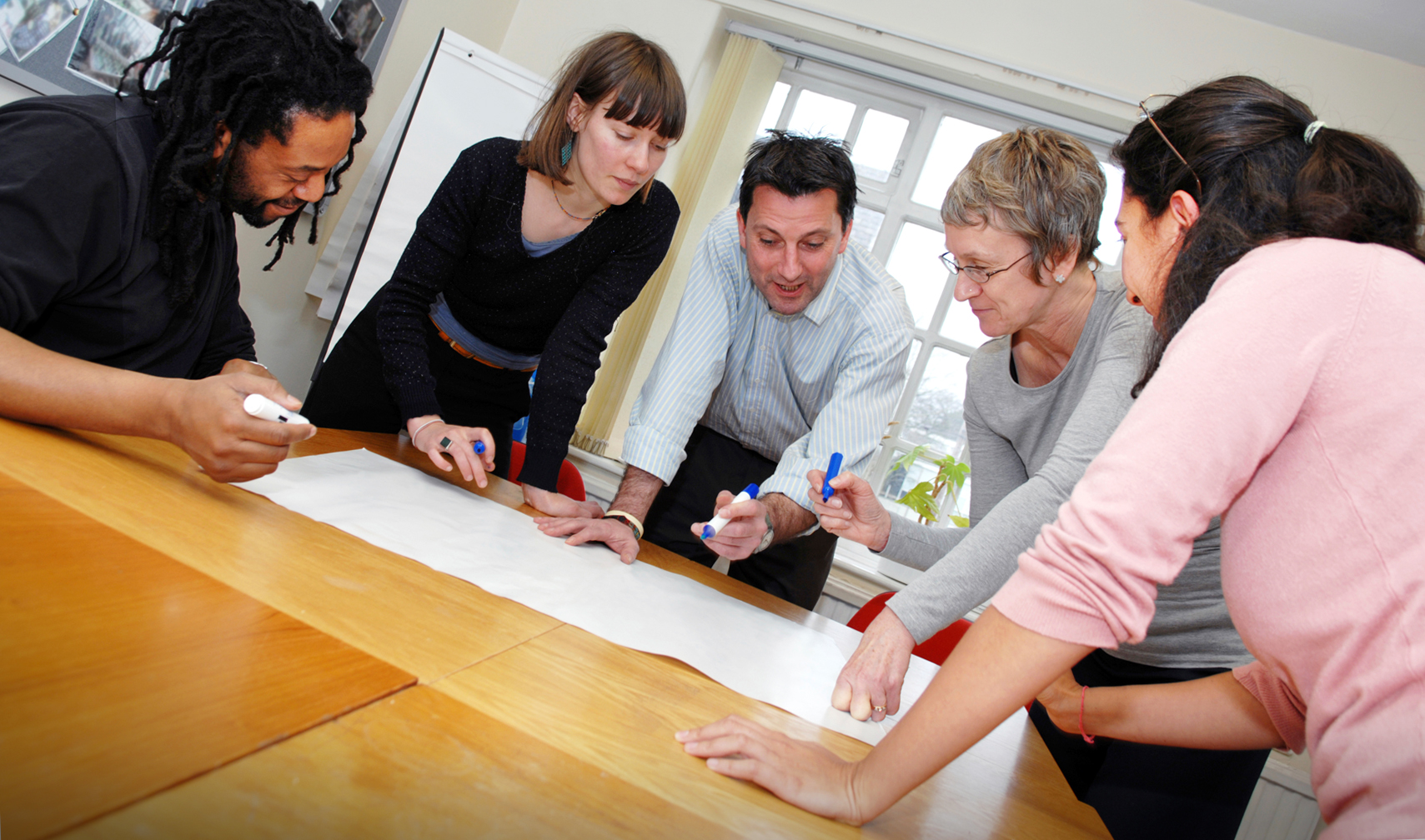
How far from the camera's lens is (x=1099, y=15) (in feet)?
10.5

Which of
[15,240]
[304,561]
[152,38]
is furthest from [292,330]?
[304,561]

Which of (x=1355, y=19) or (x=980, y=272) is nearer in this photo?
(x=980, y=272)

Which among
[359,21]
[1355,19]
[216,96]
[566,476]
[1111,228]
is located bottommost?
[566,476]

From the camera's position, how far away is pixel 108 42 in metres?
1.83

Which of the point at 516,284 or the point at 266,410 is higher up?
the point at 516,284

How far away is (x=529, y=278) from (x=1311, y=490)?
1.39m

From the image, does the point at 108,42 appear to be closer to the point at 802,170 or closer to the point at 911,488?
the point at 802,170

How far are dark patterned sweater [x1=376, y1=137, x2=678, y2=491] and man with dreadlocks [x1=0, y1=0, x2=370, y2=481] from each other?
0.30 m

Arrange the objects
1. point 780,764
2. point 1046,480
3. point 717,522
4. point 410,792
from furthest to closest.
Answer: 1. point 717,522
2. point 1046,480
3. point 780,764
4. point 410,792

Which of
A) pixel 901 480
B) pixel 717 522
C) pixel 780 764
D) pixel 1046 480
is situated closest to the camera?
pixel 780 764

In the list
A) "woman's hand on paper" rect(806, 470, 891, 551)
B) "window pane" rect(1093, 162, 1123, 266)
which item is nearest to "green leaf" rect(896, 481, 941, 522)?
"window pane" rect(1093, 162, 1123, 266)

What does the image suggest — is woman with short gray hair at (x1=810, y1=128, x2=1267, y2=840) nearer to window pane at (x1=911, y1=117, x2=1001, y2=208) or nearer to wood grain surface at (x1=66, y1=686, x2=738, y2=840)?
wood grain surface at (x1=66, y1=686, x2=738, y2=840)

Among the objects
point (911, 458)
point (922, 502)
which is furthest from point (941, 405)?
point (922, 502)

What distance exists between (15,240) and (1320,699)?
138 centimetres
